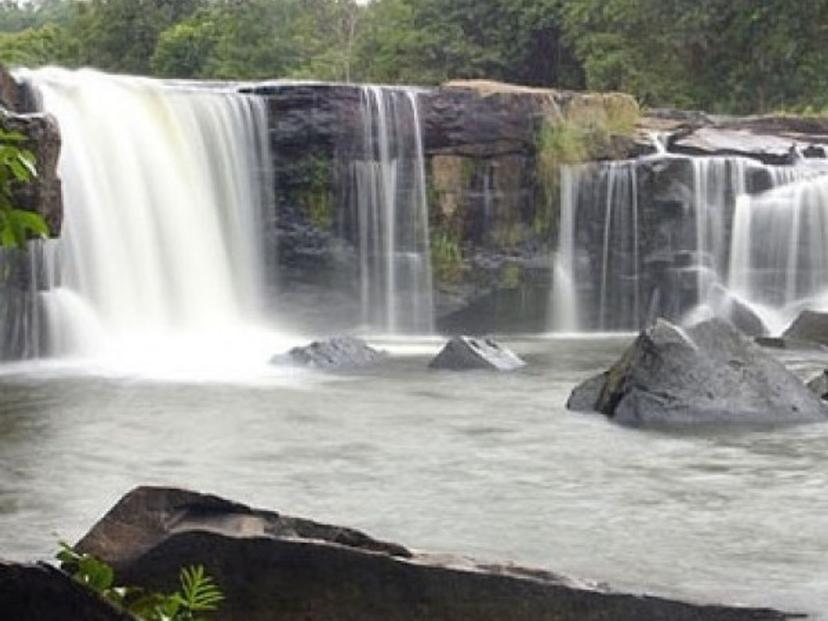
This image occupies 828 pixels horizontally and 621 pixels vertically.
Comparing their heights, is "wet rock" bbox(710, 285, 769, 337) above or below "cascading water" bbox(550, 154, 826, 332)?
below

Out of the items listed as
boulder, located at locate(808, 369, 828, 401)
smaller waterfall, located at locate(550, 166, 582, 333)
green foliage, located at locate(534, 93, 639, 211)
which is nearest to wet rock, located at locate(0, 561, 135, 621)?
boulder, located at locate(808, 369, 828, 401)

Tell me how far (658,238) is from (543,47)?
58.7 ft

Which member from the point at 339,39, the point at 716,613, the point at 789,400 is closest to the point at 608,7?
the point at 339,39

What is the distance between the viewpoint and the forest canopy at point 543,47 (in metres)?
36.1

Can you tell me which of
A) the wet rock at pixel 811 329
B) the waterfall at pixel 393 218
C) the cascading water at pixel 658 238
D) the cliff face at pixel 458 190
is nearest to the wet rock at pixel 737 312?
the cascading water at pixel 658 238

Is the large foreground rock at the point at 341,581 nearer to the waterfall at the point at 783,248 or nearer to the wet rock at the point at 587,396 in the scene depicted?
the wet rock at the point at 587,396

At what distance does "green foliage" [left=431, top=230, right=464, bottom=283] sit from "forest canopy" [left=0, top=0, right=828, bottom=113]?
15.2m

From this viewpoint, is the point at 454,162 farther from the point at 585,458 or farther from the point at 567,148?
the point at 585,458

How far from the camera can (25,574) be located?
3742 mm

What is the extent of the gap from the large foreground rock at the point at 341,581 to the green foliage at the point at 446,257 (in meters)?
17.0

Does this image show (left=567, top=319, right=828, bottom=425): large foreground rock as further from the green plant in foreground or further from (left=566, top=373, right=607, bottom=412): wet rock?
the green plant in foreground

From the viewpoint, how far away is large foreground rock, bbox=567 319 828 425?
39.4 feet

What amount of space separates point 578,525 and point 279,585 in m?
2.85

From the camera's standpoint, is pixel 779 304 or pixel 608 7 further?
pixel 608 7
